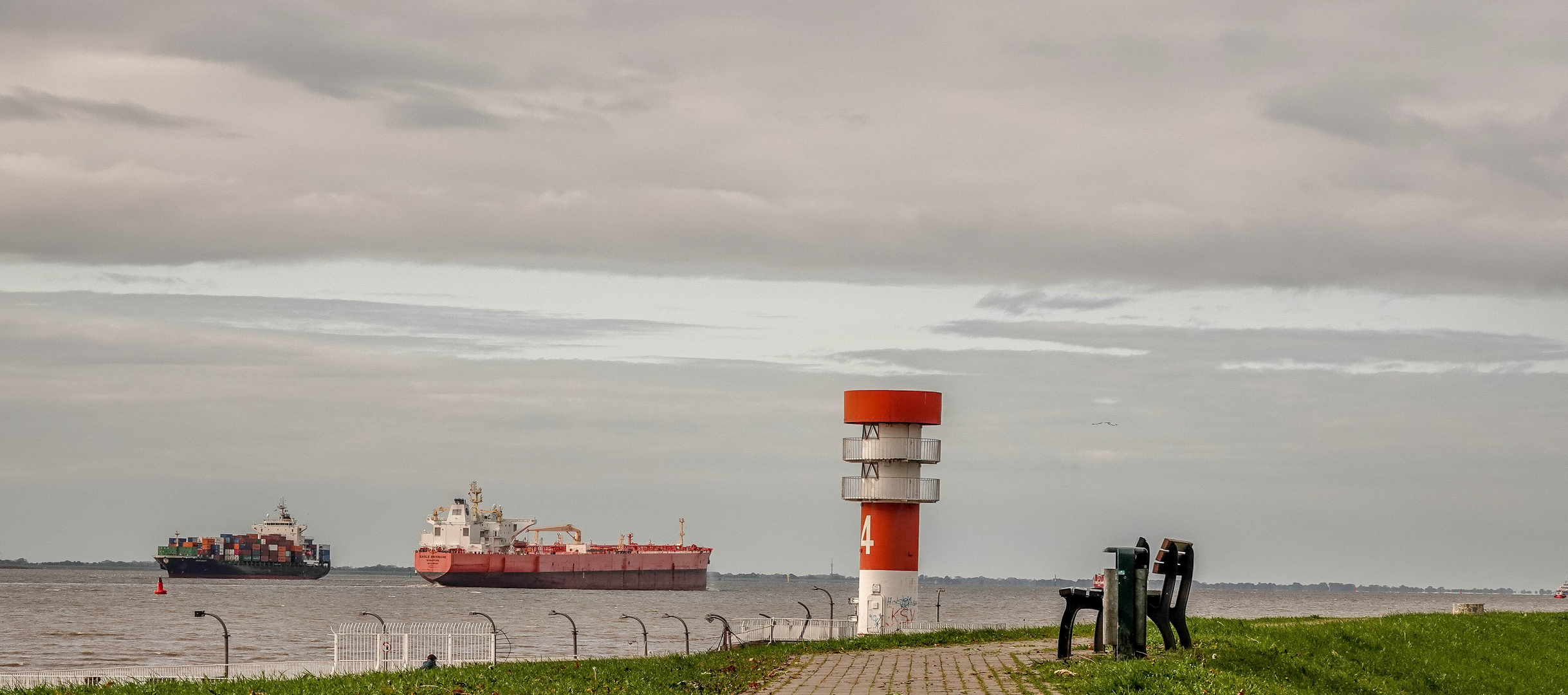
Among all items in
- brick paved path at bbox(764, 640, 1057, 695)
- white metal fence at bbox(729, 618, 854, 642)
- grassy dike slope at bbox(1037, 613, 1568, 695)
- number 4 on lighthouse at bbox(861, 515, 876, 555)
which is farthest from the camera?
→ number 4 on lighthouse at bbox(861, 515, 876, 555)

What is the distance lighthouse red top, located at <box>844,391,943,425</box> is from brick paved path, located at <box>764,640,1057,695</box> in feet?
26.3

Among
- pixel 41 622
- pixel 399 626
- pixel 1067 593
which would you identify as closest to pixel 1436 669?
pixel 1067 593

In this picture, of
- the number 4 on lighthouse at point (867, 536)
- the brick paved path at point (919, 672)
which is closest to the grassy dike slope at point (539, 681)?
the brick paved path at point (919, 672)

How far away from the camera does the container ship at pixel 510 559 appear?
107m

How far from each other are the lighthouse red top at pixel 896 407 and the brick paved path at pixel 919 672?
316 inches

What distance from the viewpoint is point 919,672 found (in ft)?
48.8

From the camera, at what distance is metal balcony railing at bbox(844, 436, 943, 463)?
26797 millimetres

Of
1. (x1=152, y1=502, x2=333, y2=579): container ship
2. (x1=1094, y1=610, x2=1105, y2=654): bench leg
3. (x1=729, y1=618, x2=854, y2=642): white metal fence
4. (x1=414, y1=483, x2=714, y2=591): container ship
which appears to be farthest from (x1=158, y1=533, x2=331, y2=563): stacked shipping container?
(x1=1094, y1=610, x2=1105, y2=654): bench leg

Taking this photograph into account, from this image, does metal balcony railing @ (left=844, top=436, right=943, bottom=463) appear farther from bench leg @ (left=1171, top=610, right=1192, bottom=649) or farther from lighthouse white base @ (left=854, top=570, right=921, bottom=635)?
bench leg @ (left=1171, top=610, right=1192, bottom=649)

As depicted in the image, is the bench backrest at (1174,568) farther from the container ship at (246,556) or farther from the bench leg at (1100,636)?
the container ship at (246,556)

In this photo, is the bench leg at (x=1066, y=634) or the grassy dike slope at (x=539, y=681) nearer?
the grassy dike slope at (x=539, y=681)

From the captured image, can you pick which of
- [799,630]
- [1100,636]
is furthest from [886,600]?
[1100,636]

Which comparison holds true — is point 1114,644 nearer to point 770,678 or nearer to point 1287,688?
point 1287,688

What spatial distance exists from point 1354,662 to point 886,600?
10.1m
